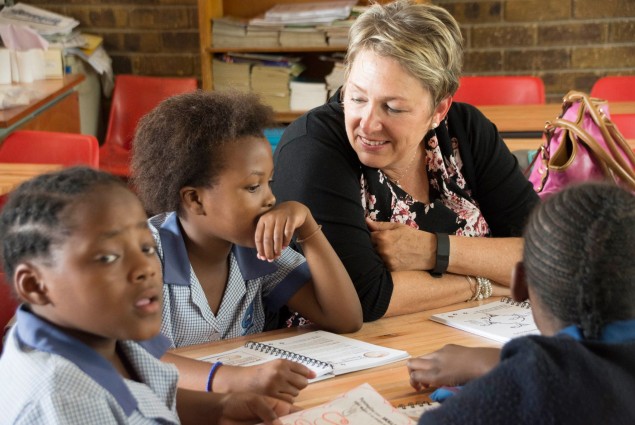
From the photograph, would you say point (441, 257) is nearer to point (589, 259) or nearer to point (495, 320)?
point (495, 320)

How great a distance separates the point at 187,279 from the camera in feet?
5.56

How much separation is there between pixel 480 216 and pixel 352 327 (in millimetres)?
531

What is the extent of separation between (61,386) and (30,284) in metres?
0.14

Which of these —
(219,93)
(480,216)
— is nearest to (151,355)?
(219,93)

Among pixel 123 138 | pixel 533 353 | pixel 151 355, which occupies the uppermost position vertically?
pixel 533 353

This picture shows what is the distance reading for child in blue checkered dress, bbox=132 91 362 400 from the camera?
1.66 metres

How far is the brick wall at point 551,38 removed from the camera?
467cm

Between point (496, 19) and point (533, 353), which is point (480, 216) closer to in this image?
point (533, 353)

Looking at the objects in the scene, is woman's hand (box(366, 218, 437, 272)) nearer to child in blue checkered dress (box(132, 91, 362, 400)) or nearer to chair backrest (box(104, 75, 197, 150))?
child in blue checkered dress (box(132, 91, 362, 400))

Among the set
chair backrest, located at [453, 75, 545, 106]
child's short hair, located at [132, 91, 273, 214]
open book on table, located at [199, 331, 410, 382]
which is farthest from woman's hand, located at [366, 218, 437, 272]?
chair backrest, located at [453, 75, 545, 106]

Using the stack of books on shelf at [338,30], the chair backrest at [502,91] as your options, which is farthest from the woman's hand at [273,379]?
the stack of books on shelf at [338,30]

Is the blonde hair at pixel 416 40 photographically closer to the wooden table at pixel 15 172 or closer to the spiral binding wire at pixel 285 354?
the spiral binding wire at pixel 285 354

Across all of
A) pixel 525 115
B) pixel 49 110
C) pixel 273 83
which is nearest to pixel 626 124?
pixel 525 115

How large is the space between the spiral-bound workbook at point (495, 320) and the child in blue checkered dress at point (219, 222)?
8.0 inches
